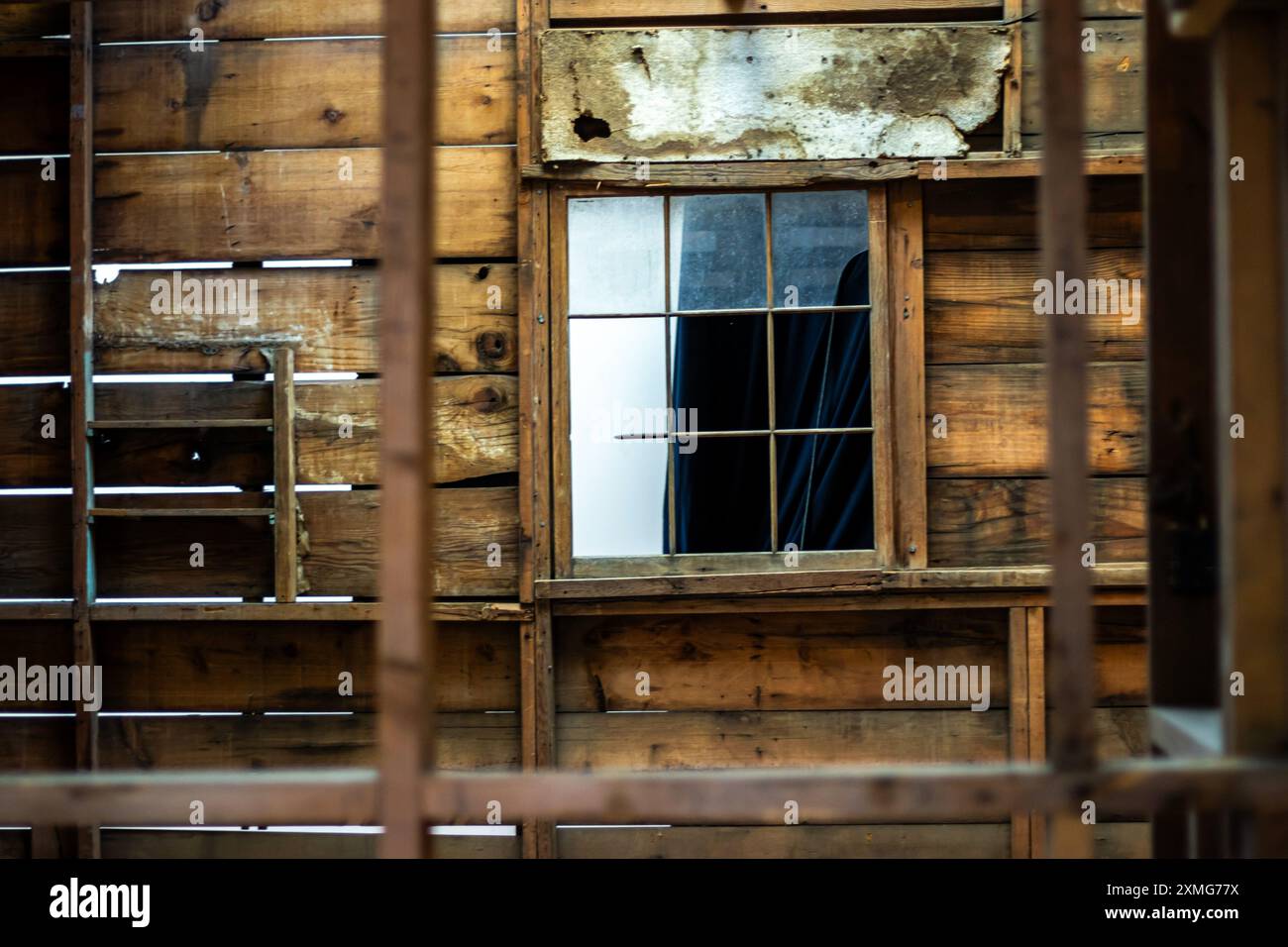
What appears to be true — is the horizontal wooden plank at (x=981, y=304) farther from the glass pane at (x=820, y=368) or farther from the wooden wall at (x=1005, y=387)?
the glass pane at (x=820, y=368)

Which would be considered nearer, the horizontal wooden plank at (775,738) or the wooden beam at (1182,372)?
the wooden beam at (1182,372)

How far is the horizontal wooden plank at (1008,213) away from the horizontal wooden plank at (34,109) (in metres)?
2.99

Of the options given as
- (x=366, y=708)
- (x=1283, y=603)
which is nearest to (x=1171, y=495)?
(x=1283, y=603)

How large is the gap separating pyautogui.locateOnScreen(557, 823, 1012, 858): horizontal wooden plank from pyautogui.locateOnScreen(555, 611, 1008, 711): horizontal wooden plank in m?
0.42

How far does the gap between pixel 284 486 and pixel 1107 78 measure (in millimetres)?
3073

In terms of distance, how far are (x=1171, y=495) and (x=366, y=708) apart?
268 centimetres

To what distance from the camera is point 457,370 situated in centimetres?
325

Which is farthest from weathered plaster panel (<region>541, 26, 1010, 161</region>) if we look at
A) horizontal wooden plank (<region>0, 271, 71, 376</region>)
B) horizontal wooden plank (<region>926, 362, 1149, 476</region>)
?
horizontal wooden plank (<region>0, 271, 71, 376</region>)

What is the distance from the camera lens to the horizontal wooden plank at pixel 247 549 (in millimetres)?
3244

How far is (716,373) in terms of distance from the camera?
10.8ft

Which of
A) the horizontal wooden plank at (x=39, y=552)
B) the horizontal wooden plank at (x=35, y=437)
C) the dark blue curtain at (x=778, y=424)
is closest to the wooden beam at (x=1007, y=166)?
the dark blue curtain at (x=778, y=424)

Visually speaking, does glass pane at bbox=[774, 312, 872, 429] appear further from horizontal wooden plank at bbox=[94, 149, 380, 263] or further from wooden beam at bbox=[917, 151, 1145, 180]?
horizontal wooden plank at bbox=[94, 149, 380, 263]
